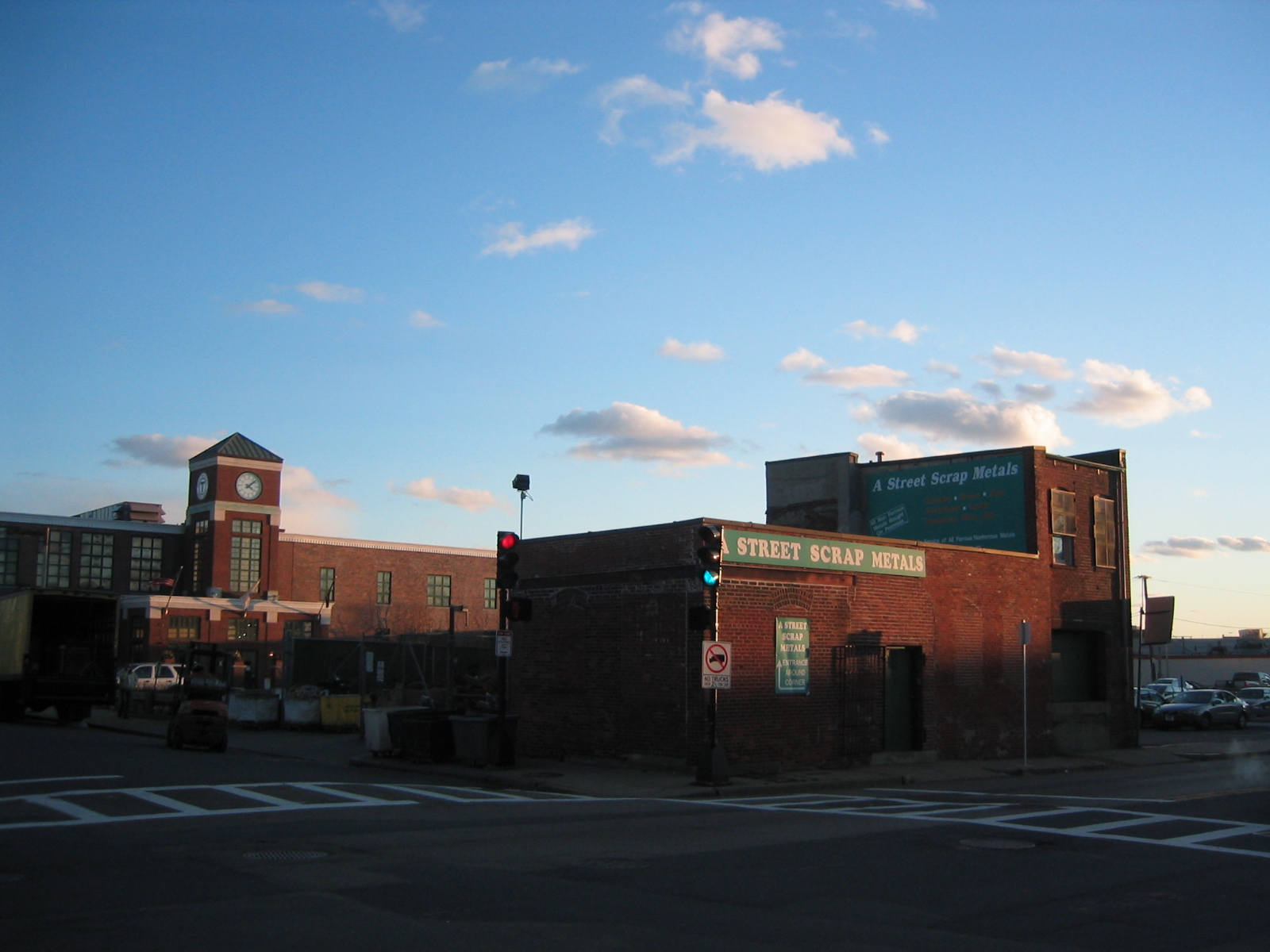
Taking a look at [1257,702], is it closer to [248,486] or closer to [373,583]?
[373,583]

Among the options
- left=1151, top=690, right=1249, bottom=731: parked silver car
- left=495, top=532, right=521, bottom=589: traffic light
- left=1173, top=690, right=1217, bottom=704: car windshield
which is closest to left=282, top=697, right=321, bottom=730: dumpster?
left=495, top=532, right=521, bottom=589: traffic light

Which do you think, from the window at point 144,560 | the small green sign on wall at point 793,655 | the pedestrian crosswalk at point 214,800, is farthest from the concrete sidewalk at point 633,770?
the window at point 144,560

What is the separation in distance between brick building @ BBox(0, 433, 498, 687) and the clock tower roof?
0.21 feet

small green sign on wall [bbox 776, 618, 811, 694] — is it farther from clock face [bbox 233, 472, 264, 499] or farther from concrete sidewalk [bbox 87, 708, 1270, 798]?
clock face [bbox 233, 472, 264, 499]

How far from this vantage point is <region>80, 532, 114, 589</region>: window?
67312mm

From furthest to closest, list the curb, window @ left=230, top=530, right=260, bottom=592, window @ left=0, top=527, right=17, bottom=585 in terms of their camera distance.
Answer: window @ left=230, top=530, right=260, bottom=592
window @ left=0, top=527, right=17, bottom=585
the curb

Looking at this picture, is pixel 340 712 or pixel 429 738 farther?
pixel 340 712

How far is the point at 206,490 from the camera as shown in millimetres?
66625

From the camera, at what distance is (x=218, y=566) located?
64.9m

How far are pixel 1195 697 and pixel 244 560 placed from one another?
163 feet

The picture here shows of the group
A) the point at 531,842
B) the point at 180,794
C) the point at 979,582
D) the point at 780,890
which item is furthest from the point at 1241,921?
the point at 979,582

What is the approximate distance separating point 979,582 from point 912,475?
4986 millimetres

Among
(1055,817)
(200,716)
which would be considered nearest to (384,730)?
(200,716)

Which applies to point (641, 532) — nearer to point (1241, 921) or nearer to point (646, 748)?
point (646, 748)
